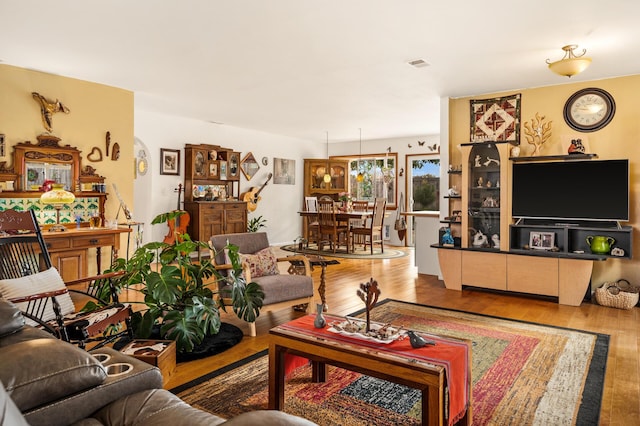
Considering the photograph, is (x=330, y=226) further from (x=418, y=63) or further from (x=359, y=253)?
(x=418, y=63)

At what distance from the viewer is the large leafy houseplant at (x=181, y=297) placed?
304 cm

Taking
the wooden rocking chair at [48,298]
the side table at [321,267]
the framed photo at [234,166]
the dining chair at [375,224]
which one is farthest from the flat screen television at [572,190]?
the framed photo at [234,166]

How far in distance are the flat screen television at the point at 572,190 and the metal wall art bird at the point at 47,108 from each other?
542cm

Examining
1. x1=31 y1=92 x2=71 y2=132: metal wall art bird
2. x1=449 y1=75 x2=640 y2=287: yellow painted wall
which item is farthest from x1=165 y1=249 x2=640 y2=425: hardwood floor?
x1=31 y1=92 x2=71 y2=132: metal wall art bird

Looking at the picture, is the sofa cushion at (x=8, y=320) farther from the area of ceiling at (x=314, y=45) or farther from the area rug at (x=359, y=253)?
the area rug at (x=359, y=253)

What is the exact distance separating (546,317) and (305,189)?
7.36 metres

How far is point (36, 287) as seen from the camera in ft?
9.14

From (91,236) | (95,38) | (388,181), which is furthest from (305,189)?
(95,38)

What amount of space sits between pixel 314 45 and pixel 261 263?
209cm

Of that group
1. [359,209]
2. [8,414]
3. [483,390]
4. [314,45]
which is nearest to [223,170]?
[359,209]

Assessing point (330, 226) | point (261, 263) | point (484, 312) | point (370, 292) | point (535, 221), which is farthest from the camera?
point (330, 226)

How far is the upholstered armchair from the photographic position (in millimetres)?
3848

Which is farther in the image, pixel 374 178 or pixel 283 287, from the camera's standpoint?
pixel 374 178

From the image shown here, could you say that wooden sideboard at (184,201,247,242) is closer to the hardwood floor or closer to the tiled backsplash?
the hardwood floor
